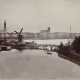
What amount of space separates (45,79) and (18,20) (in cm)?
51

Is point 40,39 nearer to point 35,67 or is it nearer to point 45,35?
point 45,35

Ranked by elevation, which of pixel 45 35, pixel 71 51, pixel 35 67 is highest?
pixel 45 35

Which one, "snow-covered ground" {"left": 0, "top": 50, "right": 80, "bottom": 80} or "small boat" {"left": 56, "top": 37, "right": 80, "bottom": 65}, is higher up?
"small boat" {"left": 56, "top": 37, "right": 80, "bottom": 65}

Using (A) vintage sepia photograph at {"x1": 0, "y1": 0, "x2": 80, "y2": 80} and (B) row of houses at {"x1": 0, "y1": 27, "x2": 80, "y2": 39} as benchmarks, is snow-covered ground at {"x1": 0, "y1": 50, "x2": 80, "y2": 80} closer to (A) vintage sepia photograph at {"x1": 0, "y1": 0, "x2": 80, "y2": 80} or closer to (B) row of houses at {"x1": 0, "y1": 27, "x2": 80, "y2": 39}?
(A) vintage sepia photograph at {"x1": 0, "y1": 0, "x2": 80, "y2": 80}

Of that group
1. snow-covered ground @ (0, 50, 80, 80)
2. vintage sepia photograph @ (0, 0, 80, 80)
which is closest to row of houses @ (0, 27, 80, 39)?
vintage sepia photograph @ (0, 0, 80, 80)

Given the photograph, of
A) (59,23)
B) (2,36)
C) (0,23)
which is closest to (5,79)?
(2,36)

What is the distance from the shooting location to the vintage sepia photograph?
1.46m

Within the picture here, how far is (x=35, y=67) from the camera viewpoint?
146 centimetres

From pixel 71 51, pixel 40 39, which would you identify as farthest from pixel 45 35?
pixel 71 51

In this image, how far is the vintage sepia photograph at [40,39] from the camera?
146 centimetres

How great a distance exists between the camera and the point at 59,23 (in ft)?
5.18

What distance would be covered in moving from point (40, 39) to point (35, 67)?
0.23 metres

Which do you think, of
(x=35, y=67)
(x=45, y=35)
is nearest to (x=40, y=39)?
(x=45, y=35)

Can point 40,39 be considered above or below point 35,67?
above
